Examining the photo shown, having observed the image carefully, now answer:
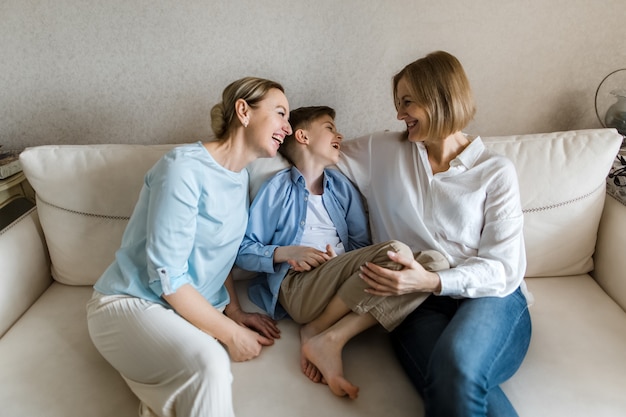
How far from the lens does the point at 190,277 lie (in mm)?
1378

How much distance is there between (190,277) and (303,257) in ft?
1.13

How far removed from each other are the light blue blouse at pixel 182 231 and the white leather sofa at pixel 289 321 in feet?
0.70

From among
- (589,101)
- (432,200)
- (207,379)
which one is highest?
(589,101)

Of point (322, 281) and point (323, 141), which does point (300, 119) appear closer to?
point (323, 141)

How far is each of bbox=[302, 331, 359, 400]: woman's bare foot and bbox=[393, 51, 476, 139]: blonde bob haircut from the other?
0.69 m

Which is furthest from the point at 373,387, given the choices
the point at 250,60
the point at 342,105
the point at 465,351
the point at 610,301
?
the point at 250,60

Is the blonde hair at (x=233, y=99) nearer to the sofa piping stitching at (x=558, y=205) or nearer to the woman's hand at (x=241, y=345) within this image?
the woman's hand at (x=241, y=345)

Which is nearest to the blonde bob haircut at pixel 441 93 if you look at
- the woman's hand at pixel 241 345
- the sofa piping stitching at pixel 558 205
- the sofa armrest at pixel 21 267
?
the sofa piping stitching at pixel 558 205

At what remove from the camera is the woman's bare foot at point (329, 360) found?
1.24 m

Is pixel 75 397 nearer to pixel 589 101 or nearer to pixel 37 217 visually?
pixel 37 217

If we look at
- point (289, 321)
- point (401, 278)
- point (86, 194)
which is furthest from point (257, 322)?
point (86, 194)

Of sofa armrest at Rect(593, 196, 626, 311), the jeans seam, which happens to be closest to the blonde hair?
the jeans seam

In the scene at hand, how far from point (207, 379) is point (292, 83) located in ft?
3.75

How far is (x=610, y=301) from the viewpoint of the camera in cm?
159
